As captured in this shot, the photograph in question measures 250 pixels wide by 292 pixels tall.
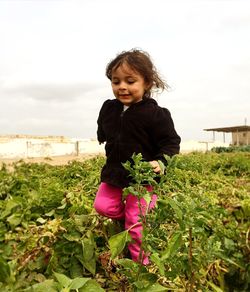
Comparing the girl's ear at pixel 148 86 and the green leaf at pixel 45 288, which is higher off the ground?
the girl's ear at pixel 148 86

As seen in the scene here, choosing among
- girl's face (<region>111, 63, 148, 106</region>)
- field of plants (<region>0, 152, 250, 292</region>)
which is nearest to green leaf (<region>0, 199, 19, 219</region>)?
field of plants (<region>0, 152, 250, 292</region>)

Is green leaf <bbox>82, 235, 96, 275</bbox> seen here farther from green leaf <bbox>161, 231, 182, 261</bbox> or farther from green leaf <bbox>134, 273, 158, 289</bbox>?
green leaf <bbox>161, 231, 182, 261</bbox>

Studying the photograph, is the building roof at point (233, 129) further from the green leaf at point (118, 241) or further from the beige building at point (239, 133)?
the green leaf at point (118, 241)

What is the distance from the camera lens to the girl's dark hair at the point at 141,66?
2730mm

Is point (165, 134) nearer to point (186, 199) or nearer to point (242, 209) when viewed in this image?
point (242, 209)

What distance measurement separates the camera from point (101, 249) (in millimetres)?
2789

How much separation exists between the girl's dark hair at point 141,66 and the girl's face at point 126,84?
1.3 inches

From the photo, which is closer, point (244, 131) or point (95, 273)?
point (95, 273)

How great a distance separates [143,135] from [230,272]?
995 mm

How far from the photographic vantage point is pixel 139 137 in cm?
273

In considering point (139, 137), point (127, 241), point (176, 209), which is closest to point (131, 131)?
point (139, 137)

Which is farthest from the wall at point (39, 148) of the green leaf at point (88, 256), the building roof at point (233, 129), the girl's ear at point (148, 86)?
the building roof at point (233, 129)

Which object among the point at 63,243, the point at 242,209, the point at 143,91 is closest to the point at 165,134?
the point at 143,91

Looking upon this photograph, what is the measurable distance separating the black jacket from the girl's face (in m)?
0.08
